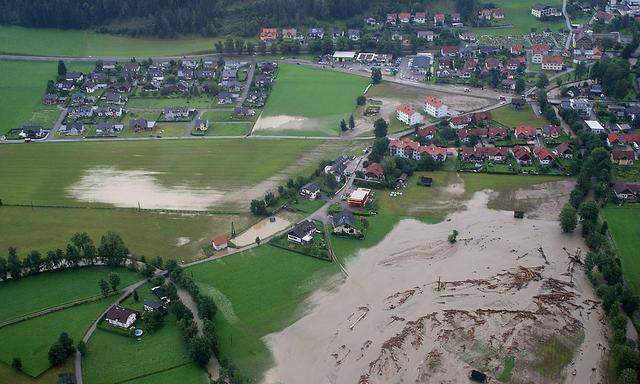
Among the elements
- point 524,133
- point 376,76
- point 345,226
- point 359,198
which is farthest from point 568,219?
point 376,76

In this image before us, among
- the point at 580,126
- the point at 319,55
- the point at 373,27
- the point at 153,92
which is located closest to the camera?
the point at 580,126

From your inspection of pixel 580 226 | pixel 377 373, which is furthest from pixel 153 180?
pixel 580 226

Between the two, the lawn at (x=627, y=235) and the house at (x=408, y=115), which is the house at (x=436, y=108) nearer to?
the house at (x=408, y=115)

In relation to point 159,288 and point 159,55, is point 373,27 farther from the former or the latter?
point 159,288

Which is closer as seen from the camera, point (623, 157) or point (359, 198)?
point (359, 198)

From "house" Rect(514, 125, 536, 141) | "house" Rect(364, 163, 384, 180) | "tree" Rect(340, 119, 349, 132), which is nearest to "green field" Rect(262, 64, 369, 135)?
"tree" Rect(340, 119, 349, 132)

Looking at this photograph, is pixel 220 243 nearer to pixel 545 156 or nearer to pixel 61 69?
pixel 545 156
